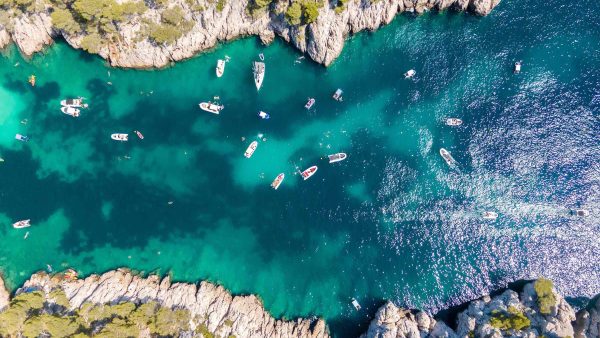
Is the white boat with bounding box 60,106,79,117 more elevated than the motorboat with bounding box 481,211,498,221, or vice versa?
the white boat with bounding box 60,106,79,117

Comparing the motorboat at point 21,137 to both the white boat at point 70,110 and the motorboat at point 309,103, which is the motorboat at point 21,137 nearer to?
the white boat at point 70,110

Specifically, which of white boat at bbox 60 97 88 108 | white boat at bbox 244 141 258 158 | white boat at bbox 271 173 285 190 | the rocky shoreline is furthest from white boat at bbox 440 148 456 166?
white boat at bbox 60 97 88 108

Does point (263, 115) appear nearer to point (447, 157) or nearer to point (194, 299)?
point (194, 299)

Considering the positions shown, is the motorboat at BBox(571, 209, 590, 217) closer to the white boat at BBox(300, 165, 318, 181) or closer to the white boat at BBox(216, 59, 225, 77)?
the white boat at BBox(300, 165, 318, 181)

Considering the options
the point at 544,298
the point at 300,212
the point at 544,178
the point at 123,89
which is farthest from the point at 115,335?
the point at 544,178

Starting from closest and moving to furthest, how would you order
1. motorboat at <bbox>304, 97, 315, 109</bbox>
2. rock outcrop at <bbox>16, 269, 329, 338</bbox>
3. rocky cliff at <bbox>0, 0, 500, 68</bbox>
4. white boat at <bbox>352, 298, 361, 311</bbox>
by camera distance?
rock outcrop at <bbox>16, 269, 329, 338</bbox>
rocky cliff at <bbox>0, 0, 500, 68</bbox>
white boat at <bbox>352, 298, 361, 311</bbox>
motorboat at <bbox>304, 97, 315, 109</bbox>

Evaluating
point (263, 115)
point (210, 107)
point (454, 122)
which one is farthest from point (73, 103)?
point (454, 122)
